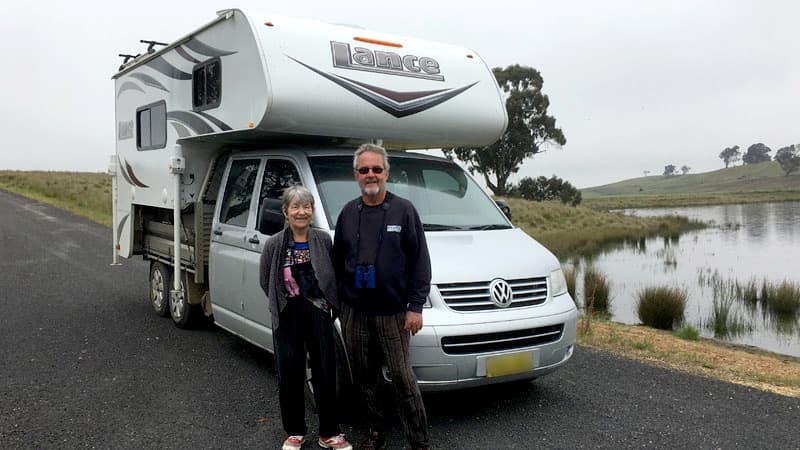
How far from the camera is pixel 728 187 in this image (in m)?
104

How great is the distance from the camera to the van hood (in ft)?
14.6

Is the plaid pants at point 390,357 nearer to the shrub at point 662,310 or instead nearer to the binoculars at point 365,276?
the binoculars at point 365,276

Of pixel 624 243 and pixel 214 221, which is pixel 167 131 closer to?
pixel 214 221

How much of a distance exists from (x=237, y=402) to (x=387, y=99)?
9.17ft

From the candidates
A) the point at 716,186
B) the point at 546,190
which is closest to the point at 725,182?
the point at 716,186

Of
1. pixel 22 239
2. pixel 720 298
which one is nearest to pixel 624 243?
pixel 720 298

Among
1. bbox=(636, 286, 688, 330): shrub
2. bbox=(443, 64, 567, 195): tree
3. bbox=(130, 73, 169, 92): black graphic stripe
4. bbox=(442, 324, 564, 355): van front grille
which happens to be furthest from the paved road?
bbox=(443, 64, 567, 195): tree

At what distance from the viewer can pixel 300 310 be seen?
162 inches

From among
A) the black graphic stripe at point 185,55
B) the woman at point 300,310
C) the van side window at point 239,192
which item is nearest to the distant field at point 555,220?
the black graphic stripe at point 185,55

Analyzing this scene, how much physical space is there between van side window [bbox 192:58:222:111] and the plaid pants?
3.02m

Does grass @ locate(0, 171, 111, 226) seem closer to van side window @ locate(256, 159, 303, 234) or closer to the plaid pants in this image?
van side window @ locate(256, 159, 303, 234)

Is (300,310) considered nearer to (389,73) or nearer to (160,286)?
(389,73)

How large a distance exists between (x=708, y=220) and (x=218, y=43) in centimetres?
3955

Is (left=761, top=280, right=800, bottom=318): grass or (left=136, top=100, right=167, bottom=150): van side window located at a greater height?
(left=136, top=100, right=167, bottom=150): van side window
